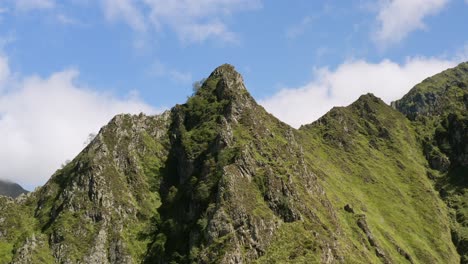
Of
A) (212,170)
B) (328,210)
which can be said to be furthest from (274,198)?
(328,210)

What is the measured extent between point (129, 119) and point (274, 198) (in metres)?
72.9

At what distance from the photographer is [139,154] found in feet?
592

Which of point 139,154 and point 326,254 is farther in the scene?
point 139,154

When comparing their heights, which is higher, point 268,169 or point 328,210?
point 268,169

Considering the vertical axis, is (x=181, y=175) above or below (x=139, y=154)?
below

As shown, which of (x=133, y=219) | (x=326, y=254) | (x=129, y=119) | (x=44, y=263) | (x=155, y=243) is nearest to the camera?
(x=326, y=254)

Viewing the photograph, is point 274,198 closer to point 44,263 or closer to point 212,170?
point 212,170

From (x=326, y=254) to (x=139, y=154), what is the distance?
8133cm

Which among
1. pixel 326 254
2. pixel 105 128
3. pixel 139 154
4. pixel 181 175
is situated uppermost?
pixel 105 128

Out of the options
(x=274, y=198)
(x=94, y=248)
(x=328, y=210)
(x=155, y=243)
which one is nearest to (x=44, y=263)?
(x=94, y=248)

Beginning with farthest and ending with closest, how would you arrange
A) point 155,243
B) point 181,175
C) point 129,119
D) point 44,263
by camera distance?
point 129,119, point 181,175, point 155,243, point 44,263

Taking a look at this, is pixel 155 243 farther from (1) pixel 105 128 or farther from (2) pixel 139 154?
(1) pixel 105 128

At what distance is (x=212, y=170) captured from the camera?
152000 mm

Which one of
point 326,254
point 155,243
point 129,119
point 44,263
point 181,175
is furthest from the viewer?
point 129,119
